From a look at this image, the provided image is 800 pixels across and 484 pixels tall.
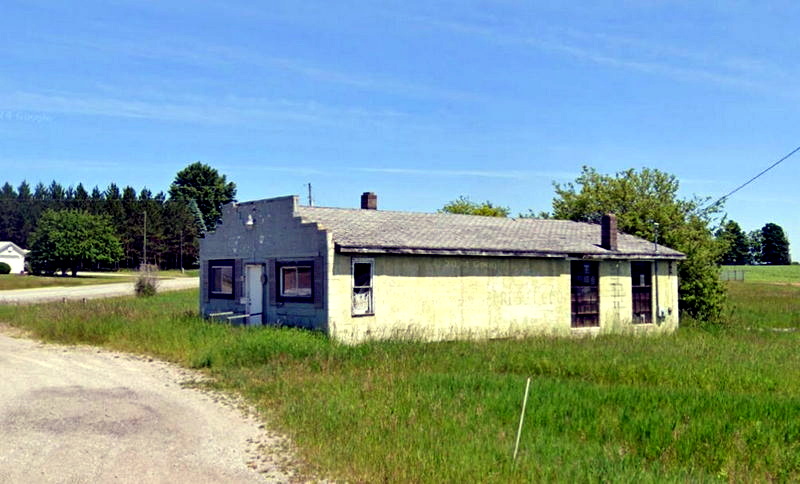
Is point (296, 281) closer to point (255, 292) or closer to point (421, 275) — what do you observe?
point (255, 292)

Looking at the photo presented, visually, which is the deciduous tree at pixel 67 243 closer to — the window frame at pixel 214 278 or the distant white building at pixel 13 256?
the distant white building at pixel 13 256

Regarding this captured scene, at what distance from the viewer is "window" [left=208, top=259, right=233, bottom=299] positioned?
866 inches

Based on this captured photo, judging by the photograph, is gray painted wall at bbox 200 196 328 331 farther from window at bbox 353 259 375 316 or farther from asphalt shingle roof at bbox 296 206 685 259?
window at bbox 353 259 375 316

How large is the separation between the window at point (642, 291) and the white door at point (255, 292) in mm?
12688

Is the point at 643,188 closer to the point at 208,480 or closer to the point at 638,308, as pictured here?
the point at 638,308

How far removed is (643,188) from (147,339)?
28.7 meters

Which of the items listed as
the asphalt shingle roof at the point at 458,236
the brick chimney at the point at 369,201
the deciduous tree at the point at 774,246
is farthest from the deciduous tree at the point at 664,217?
the deciduous tree at the point at 774,246

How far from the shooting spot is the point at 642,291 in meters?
24.1

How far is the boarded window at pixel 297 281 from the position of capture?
61.3ft

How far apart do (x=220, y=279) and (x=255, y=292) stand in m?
2.32

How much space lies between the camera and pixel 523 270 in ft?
70.2

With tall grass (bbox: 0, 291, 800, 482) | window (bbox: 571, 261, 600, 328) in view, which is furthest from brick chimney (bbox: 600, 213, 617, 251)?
→ tall grass (bbox: 0, 291, 800, 482)

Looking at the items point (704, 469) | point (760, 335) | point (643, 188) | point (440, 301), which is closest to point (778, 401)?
point (704, 469)

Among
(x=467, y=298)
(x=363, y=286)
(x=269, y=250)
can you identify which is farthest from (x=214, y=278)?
(x=467, y=298)
